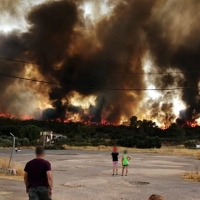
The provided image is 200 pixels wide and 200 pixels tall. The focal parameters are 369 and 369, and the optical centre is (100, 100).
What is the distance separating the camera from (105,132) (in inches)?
5217

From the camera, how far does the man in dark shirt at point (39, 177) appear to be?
21.3ft

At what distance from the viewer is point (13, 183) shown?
14.9m

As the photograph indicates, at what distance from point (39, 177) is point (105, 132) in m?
126

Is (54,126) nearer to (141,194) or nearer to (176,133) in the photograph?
(176,133)

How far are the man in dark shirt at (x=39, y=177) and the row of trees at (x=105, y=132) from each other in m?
61.0

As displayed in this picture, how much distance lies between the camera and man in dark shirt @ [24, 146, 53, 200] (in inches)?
256

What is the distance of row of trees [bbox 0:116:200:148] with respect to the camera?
268 ft

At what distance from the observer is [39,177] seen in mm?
6520

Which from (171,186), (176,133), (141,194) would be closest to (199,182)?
(171,186)

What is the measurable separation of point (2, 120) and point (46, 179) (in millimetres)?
138783

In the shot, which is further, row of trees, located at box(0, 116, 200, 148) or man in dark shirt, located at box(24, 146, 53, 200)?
row of trees, located at box(0, 116, 200, 148)

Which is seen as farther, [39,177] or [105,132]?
[105,132]

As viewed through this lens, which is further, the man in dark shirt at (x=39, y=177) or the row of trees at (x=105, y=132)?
the row of trees at (x=105, y=132)

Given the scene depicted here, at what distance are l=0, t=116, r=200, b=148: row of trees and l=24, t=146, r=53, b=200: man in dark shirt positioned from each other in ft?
200
